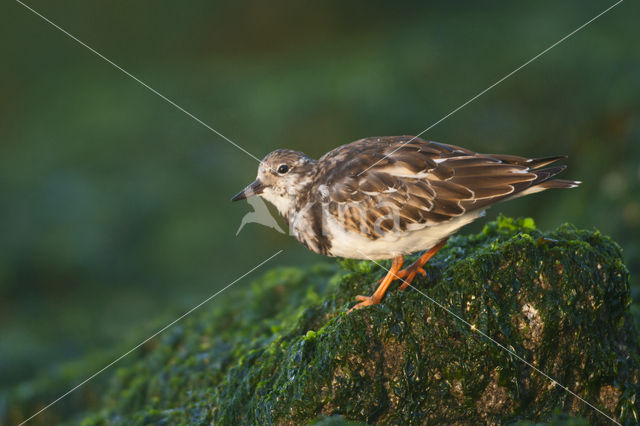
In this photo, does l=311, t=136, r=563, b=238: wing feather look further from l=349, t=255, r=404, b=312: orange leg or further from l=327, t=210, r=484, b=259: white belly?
l=349, t=255, r=404, b=312: orange leg

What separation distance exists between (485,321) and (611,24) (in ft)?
40.8

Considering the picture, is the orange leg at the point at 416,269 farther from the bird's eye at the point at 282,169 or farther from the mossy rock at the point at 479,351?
the bird's eye at the point at 282,169

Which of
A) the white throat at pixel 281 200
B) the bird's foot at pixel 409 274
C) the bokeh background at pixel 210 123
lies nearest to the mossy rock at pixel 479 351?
Answer: the bird's foot at pixel 409 274

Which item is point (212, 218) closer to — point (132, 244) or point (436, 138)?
point (132, 244)

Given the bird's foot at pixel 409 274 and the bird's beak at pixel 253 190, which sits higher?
the bird's beak at pixel 253 190

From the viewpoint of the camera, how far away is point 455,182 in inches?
185

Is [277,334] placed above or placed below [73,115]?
below

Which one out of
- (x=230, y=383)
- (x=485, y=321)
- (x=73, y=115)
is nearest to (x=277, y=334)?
A: (x=230, y=383)

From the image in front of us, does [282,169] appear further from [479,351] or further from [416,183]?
[479,351]

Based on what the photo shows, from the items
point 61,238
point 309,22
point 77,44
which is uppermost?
point 77,44

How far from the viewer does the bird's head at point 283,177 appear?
529 centimetres

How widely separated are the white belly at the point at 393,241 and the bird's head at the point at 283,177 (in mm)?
702

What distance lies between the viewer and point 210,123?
12969 millimetres

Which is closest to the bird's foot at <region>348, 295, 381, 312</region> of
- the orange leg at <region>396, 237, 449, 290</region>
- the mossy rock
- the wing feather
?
the mossy rock
